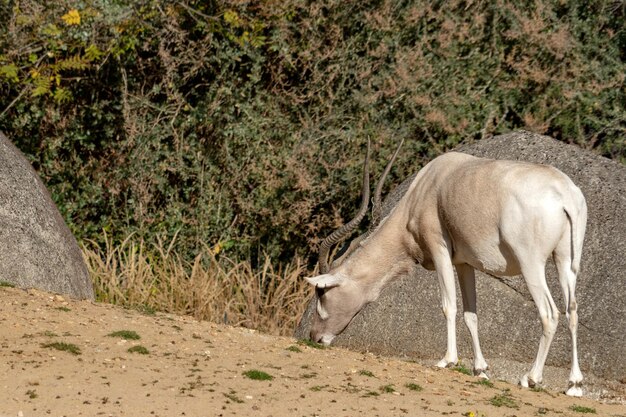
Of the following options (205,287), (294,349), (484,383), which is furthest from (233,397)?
(205,287)

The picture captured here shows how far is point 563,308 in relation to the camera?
11094 millimetres

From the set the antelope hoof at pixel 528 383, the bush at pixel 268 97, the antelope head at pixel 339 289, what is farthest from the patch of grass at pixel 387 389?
the bush at pixel 268 97

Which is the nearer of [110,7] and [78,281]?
[78,281]

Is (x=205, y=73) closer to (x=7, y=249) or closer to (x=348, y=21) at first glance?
(x=348, y=21)

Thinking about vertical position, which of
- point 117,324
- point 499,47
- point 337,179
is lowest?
point 117,324

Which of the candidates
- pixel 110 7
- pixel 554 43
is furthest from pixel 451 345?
pixel 110 7

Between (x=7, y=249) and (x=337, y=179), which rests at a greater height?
(x=337, y=179)

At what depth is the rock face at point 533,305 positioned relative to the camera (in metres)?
11.0

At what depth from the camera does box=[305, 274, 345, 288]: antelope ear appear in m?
10.5

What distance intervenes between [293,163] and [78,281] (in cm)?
372

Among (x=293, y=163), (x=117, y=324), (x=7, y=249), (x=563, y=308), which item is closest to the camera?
(x=117, y=324)

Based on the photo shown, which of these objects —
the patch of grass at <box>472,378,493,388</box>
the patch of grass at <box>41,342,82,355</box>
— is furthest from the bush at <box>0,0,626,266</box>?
the patch of grass at <box>41,342,82,355</box>

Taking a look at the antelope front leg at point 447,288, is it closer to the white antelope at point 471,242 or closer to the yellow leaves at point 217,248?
the white antelope at point 471,242

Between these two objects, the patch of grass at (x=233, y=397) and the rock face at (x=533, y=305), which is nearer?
the patch of grass at (x=233, y=397)
